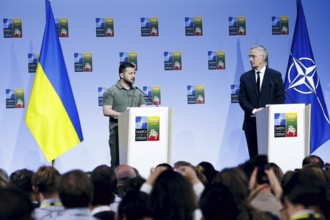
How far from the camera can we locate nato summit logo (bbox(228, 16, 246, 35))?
10.2m

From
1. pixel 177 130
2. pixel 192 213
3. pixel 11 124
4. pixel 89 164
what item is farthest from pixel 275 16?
pixel 192 213

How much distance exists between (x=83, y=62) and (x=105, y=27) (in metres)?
0.57

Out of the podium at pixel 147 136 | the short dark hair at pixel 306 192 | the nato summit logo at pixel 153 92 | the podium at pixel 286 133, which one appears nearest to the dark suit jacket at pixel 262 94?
the podium at pixel 286 133

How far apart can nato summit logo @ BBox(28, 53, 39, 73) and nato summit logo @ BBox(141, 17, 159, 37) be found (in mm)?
1495

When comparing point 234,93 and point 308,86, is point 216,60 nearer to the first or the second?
point 234,93

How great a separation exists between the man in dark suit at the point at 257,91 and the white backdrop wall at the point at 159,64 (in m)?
2.03

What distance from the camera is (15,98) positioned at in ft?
32.3

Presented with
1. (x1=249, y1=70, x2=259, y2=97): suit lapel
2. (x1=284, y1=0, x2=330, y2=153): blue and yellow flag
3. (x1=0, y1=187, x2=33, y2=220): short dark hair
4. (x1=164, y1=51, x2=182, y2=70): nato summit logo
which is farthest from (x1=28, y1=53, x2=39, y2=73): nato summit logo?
(x1=0, y1=187, x2=33, y2=220): short dark hair

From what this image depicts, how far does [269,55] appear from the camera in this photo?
10180 mm

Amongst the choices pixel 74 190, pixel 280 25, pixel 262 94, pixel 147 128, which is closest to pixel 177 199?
pixel 74 190

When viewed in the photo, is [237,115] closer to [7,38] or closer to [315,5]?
[315,5]

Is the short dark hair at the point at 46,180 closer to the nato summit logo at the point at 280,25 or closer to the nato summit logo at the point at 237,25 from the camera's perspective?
the nato summit logo at the point at 237,25

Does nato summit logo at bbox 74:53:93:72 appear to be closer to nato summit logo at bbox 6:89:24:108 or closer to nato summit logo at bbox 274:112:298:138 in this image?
nato summit logo at bbox 6:89:24:108

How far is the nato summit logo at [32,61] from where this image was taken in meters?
9.85
